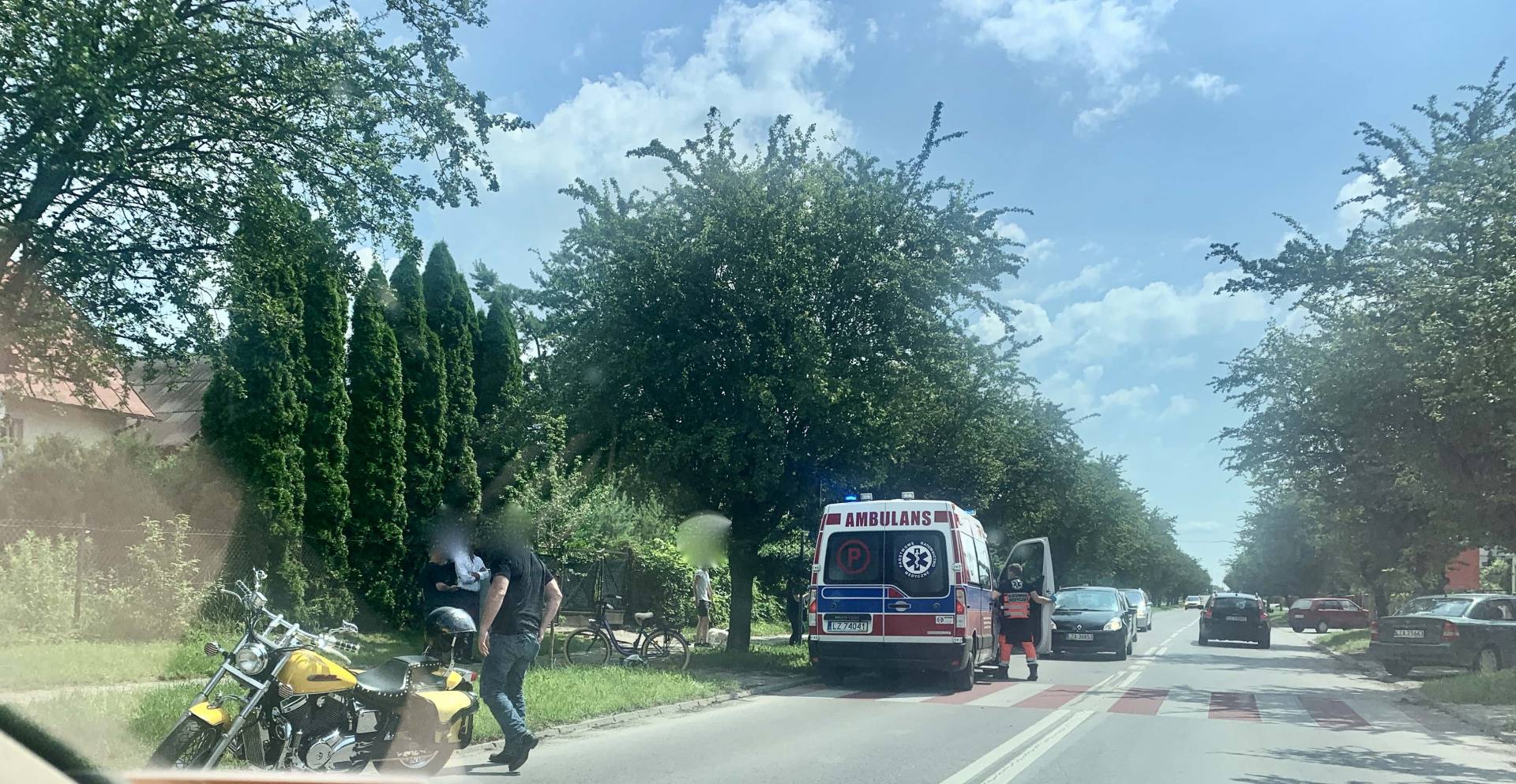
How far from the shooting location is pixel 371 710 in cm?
745

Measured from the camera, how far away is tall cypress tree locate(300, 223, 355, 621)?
69.9 feet

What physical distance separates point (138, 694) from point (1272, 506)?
184ft

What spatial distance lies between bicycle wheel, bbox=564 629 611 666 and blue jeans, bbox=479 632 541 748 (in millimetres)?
7410

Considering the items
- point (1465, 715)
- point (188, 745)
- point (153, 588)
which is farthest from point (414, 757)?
point (1465, 715)

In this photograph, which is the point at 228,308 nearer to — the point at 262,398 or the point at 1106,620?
the point at 262,398

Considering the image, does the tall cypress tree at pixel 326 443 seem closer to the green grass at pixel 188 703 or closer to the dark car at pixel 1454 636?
the green grass at pixel 188 703

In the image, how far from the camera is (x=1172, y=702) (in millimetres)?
15094

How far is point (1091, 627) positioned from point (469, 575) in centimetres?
1708

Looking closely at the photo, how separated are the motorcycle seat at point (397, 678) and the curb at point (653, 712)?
3.28 ft

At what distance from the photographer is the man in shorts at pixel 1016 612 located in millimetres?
18609

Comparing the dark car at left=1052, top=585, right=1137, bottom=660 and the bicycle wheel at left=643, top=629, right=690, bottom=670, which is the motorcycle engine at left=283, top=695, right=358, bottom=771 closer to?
the bicycle wheel at left=643, top=629, right=690, bottom=670

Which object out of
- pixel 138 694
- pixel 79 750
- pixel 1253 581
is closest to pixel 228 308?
pixel 138 694

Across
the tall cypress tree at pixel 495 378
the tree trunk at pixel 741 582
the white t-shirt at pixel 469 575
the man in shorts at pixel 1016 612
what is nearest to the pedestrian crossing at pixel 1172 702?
the man in shorts at pixel 1016 612

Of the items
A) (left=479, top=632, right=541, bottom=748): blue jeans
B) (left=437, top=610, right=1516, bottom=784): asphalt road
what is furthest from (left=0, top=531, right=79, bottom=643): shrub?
(left=479, top=632, right=541, bottom=748): blue jeans
